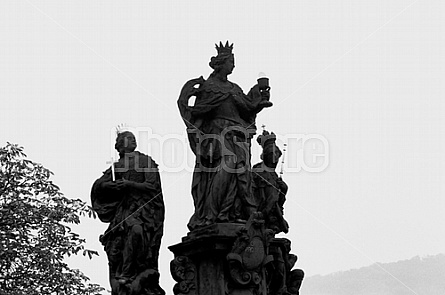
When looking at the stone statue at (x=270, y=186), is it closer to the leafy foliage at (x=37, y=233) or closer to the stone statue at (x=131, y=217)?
the stone statue at (x=131, y=217)

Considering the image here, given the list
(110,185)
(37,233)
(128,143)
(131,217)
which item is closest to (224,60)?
(128,143)

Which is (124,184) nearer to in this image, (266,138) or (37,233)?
(266,138)

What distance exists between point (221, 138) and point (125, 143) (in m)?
1.49

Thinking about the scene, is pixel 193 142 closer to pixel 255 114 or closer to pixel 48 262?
pixel 255 114

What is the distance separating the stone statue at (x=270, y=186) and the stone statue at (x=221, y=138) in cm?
28

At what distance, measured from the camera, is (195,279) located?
31.0 ft

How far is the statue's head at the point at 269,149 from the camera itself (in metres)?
10.5

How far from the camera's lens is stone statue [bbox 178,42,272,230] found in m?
9.75

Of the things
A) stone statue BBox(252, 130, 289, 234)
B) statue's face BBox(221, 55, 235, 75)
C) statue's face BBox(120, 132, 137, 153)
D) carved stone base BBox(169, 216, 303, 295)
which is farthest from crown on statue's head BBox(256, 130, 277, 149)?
statue's face BBox(120, 132, 137, 153)

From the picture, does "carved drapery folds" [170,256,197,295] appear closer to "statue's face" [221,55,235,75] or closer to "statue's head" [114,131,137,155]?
"statue's head" [114,131,137,155]

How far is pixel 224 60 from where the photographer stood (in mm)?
10578

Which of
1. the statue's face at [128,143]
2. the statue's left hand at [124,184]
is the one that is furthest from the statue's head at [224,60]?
the statue's left hand at [124,184]

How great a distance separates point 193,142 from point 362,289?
22.8 metres

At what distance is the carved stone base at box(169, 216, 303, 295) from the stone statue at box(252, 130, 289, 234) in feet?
2.36
